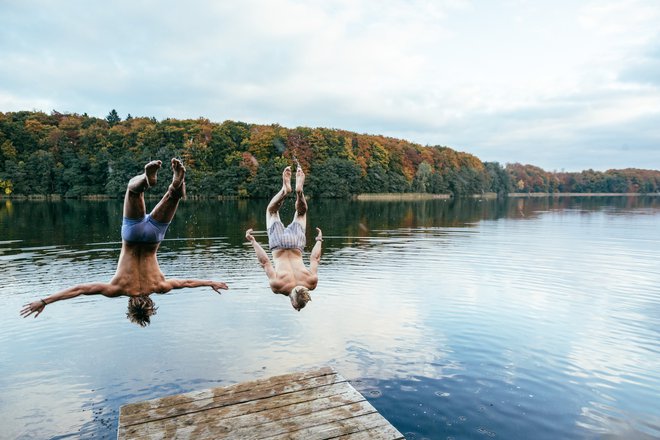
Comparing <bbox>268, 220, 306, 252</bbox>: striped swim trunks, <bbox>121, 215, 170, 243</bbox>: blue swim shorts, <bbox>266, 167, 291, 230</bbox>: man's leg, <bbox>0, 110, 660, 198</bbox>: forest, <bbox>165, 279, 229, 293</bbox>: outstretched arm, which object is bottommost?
<bbox>165, 279, 229, 293</bbox>: outstretched arm

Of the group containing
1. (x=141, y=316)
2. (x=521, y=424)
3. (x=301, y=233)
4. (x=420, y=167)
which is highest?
(x=420, y=167)

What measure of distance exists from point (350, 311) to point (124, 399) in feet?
26.5

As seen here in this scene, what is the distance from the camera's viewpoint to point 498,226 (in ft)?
152

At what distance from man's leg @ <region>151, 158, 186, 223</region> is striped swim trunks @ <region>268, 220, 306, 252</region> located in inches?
84.2

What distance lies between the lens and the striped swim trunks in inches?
321

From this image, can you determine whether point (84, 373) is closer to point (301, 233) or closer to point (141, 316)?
point (141, 316)

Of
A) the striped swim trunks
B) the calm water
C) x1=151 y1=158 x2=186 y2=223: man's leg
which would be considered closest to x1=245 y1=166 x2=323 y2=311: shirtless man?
the striped swim trunks

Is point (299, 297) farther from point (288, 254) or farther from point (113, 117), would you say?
point (113, 117)

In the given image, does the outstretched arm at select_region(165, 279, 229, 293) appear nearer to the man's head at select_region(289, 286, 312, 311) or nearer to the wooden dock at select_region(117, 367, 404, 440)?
the man's head at select_region(289, 286, 312, 311)

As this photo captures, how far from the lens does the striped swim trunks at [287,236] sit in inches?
321

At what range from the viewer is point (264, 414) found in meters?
7.97

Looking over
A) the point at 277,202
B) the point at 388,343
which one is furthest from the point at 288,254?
the point at 388,343

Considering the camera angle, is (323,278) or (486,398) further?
(323,278)

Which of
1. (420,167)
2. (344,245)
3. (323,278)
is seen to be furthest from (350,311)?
(420,167)
